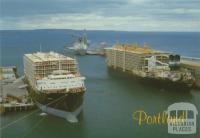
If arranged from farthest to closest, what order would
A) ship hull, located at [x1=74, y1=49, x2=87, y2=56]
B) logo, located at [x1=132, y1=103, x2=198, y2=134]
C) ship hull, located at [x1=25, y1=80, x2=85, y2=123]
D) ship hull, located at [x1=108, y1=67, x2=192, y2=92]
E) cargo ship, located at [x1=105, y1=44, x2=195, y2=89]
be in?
ship hull, located at [x1=74, y1=49, x2=87, y2=56] < cargo ship, located at [x1=105, y1=44, x2=195, y2=89] < ship hull, located at [x1=108, y1=67, x2=192, y2=92] < ship hull, located at [x1=25, y1=80, x2=85, y2=123] < logo, located at [x1=132, y1=103, x2=198, y2=134]

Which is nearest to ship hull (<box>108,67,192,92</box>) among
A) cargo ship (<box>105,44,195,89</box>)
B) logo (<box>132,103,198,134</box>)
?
cargo ship (<box>105,44,195,89</box>)

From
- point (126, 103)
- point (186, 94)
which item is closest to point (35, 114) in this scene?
point (126, 103)

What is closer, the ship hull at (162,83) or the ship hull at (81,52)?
the ship hull at (162,83)

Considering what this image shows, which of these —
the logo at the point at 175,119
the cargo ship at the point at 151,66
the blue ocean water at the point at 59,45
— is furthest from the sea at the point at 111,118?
the blue ocean water at the point at 59,45

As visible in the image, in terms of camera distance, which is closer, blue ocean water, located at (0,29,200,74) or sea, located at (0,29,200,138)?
sea, located at (0,29,200,138)

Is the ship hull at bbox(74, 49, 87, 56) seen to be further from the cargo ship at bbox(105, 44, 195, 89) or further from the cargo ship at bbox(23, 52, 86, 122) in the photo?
the cargo ship at bbox(23, 52, 86, 122)

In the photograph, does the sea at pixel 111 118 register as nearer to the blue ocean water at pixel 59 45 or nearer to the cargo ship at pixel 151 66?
the cargo ship at pixel 151 66

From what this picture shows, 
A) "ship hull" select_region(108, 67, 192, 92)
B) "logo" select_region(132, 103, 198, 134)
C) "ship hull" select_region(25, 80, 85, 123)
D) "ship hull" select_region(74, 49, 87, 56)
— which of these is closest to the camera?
"logo" select_region(132, 103, 198, 134)

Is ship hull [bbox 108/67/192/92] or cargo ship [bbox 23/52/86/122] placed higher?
cargo ship [bbox 23/52/86/122]
